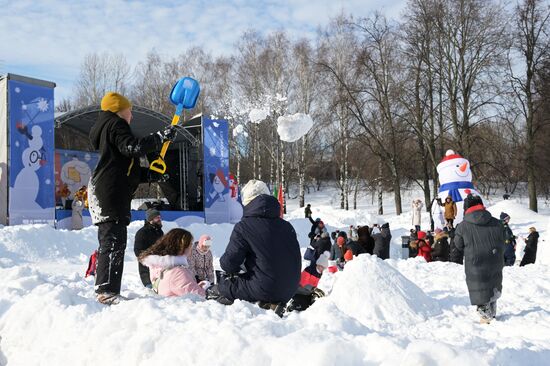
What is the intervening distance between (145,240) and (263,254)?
3.41 metres

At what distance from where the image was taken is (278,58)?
29453 millimetres

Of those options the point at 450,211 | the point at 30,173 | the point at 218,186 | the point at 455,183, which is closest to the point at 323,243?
the point at 450,211

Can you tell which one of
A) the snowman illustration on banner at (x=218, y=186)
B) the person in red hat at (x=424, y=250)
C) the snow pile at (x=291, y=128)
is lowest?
the person in red hat at (x=424, y=250)

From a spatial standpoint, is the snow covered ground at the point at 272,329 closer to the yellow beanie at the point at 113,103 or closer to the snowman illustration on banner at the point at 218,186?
the yellow beanie at the point at 113,103

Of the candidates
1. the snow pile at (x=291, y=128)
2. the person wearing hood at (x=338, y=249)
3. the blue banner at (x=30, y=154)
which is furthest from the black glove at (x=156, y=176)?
the blue banner at (x=30, y=154)

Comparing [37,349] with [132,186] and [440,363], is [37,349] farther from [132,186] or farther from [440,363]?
[440,363]

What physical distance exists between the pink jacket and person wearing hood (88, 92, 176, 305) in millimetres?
708

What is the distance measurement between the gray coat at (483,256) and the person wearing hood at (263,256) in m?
3.12

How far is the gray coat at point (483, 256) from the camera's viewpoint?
6184mm

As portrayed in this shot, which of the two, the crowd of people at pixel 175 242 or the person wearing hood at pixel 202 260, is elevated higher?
the crowd of people at pixel 175 242

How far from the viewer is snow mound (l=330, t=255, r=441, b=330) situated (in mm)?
6312

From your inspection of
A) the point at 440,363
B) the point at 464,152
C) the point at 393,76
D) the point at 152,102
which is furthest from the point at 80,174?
the point at 440,363

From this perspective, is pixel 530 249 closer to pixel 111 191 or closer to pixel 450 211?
pixel 450 211

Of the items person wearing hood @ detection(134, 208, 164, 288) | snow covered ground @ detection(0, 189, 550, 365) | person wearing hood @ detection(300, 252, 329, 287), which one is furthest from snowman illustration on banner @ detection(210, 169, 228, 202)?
snow covered ground @ detection(0, 189, 550, 365)
